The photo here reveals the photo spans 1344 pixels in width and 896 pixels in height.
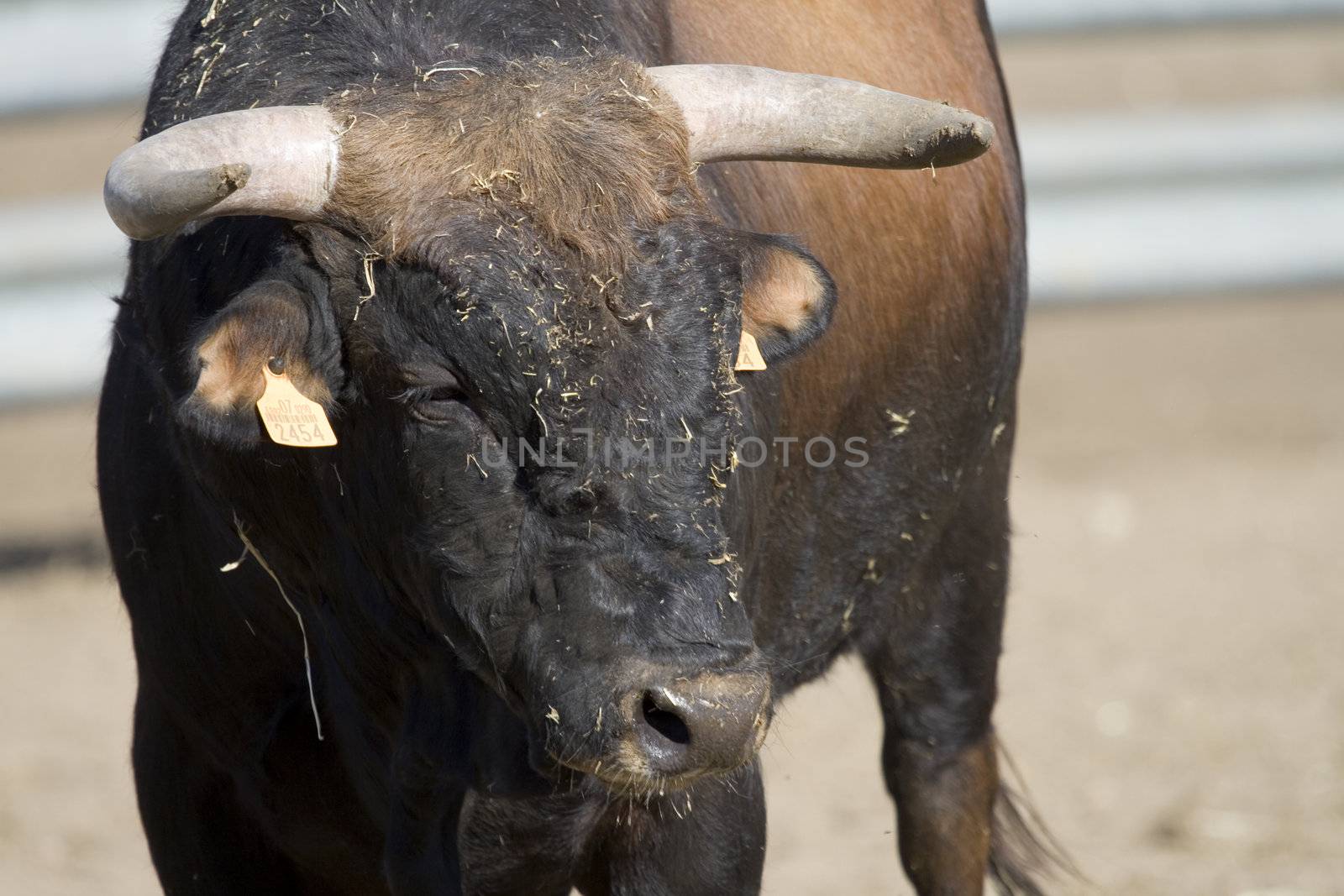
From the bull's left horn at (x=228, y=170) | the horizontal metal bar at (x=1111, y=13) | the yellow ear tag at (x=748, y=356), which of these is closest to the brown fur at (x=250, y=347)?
the bull's left horn at (x=228, y=170)

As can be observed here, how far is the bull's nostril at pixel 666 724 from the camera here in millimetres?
2350

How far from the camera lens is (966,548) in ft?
14.3

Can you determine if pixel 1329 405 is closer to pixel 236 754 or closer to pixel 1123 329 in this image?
pixel 1123 329

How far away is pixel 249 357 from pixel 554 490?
1.74 feet

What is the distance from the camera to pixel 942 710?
435 centimetres

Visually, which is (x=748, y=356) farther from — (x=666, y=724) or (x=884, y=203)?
(x=884, y=203)

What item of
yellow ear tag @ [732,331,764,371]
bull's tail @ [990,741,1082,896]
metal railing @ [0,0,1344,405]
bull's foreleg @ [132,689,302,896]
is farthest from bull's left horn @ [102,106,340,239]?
metal railing @ [0,0,1344,405]

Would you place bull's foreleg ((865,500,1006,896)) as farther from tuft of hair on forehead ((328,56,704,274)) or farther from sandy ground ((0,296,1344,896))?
tuft of hair on forehead ((328,56,704,274))

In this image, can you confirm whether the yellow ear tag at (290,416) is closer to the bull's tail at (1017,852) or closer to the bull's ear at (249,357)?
the bull's ear at (249,357)

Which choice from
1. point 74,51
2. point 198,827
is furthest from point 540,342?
point 74,51

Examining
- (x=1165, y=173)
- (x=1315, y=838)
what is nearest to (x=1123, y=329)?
(x=1165, y=173)

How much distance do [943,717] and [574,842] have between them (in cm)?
152

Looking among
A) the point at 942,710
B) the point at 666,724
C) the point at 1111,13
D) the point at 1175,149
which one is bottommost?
the point at 1175,149

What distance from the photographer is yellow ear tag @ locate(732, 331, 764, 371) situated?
279 centimetres
